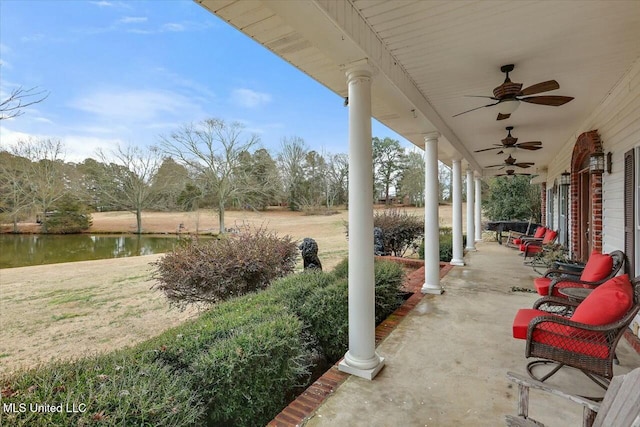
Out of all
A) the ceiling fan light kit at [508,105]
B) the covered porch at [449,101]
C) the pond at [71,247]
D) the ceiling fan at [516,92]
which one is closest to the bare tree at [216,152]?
the pond at [71,247]

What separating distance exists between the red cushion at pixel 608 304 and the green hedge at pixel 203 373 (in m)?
1.91

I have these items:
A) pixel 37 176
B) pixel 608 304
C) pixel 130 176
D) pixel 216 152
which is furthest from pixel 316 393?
pixel 130 176

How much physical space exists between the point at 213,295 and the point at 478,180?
32.2ft

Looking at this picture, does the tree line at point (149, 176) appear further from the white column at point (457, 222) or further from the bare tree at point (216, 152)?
the white column at point (457, 222)

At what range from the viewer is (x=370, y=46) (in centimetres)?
240

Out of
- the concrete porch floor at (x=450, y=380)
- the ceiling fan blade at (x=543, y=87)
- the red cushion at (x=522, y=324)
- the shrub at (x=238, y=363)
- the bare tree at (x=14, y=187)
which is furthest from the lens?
the bare tree at (x=14, y=187)

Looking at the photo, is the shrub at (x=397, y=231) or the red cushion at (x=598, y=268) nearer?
the red cushion at (x=598, y=268)

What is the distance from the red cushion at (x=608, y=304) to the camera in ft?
7.06

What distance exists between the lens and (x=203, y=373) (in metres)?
1.86

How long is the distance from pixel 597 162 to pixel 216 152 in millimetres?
22113

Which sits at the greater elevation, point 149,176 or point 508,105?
point 149,176

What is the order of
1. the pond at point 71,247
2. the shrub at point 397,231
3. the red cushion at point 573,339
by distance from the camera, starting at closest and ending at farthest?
1. the red cushion at point 573,339
2. the shrub at point 397,231
3. the pond at point 71,247

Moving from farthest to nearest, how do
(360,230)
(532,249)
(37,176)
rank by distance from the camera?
(37,176), (532,249), (360,230)

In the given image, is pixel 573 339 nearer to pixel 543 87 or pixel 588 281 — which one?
pixel 588 281
